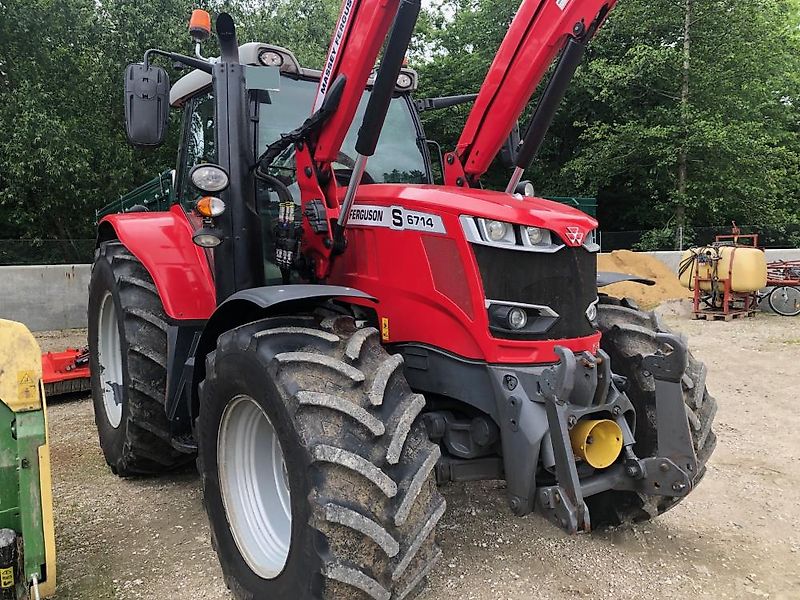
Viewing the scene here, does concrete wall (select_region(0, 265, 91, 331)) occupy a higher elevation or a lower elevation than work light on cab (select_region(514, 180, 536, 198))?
lower

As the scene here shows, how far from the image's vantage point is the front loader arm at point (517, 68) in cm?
287

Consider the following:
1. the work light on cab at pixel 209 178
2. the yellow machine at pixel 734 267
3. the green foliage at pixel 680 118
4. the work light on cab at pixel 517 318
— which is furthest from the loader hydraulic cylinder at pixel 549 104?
the green foliage at pixel 680 118

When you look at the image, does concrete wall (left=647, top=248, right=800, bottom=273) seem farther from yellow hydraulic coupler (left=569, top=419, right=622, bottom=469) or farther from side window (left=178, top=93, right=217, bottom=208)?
yellow hydraulic coupler (left=569, top=419, right=622, bottom=469)

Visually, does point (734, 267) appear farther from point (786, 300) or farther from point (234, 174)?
point (234, 174)

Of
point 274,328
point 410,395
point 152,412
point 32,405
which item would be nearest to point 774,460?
point 410,395

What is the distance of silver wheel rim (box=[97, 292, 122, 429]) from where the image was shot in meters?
4.43

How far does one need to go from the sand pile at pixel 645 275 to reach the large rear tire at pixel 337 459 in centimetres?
1047

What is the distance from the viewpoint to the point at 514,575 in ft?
9.59

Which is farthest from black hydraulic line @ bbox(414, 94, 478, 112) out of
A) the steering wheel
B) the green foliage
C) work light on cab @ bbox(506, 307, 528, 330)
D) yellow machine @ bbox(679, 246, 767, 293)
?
the green foliage

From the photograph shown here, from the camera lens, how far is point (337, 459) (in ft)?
6.90

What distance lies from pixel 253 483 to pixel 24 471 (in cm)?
88

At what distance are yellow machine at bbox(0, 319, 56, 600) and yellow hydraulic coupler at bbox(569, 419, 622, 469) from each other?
2.06 meters

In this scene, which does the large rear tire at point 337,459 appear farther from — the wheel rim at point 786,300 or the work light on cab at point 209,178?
the wheel rim at point 786,300

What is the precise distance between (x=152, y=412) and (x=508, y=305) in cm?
234
